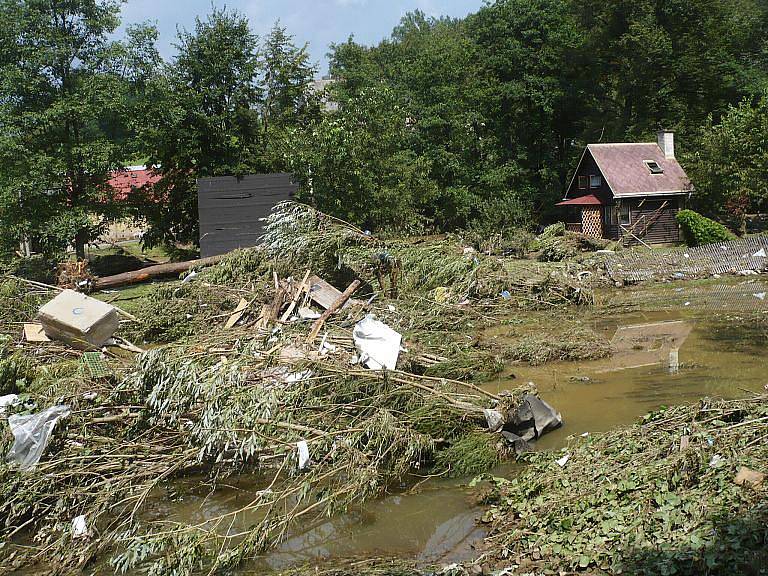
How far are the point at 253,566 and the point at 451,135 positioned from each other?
2577 cm

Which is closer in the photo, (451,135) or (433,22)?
(451,135)

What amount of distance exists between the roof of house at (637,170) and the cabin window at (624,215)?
2.19 feet

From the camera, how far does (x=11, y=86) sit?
59.1ft

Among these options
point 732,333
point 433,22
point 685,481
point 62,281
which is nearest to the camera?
point 685,481

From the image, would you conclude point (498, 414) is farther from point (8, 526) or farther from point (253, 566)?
point (8, 526)

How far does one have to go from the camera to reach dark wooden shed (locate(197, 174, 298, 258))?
19516mm

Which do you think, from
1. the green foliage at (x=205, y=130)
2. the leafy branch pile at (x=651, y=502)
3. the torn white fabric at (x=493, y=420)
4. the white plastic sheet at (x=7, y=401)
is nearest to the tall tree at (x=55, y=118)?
the green foliage at (x=205, y=130)

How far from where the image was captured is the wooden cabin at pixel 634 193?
25.7 metres

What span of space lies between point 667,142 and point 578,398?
70.7 ft

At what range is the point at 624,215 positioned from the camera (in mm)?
25984

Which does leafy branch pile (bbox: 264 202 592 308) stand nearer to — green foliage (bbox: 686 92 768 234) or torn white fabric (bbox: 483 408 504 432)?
torn white fabric (bbox: 483 408 504 432)

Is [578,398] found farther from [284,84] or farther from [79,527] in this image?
[284,84]

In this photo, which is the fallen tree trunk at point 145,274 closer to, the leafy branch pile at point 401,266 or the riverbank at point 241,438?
the leafy branch pile at point 401,266

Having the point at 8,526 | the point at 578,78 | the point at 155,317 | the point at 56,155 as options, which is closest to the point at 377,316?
the point at 155,317
